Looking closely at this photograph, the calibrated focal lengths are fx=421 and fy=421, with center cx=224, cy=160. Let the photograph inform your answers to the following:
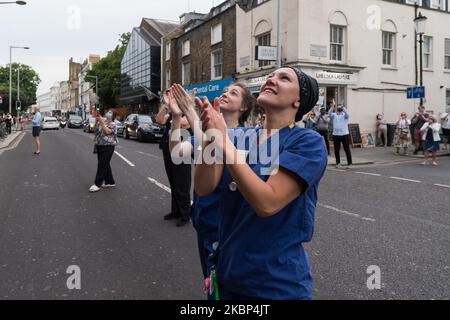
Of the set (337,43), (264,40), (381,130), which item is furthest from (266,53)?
(381,130)

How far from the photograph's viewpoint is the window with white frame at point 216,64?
2619 cm

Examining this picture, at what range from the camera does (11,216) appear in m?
6.37

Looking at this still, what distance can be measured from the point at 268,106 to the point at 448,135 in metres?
17.3

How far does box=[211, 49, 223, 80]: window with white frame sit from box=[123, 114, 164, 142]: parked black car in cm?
503

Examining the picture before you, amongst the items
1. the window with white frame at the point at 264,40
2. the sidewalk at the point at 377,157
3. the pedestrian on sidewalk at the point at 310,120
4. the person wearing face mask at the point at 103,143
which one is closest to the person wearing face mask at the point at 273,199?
the person wearing face mask at the point at 103,143

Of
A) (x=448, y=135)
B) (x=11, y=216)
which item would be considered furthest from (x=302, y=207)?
(x=448, y=135)

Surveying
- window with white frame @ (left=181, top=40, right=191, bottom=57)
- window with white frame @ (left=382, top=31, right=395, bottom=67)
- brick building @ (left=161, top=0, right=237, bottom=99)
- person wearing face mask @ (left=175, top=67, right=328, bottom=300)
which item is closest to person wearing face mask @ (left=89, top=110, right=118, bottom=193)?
person wearing face mask @ (left=175, top=67, right=328, bottom=300)

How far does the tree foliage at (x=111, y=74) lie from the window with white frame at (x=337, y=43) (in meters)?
41.0

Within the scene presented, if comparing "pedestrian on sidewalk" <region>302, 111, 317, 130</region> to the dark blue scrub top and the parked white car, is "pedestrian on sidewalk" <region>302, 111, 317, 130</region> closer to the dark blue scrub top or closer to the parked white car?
the dark blue scrub top

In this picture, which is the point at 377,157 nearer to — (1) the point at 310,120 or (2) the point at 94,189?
(1) the point at 310,120
